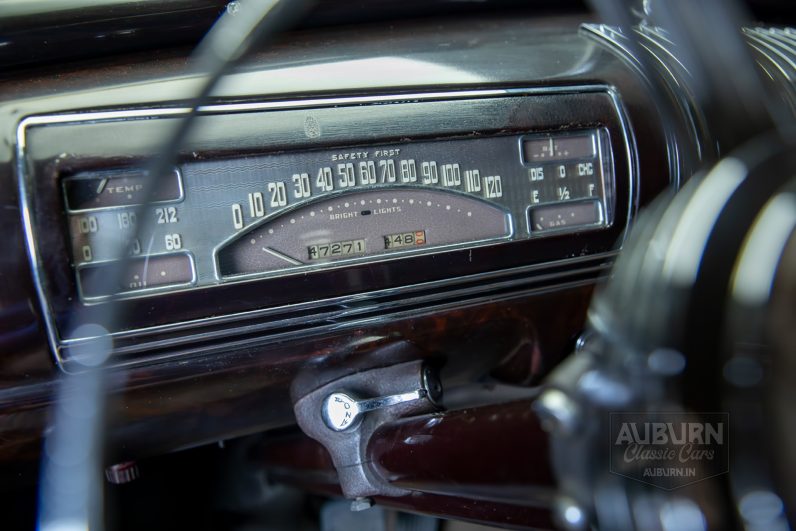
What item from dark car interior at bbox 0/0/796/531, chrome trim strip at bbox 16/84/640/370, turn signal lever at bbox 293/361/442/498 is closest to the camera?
dark car interior at bbox 0/0/796/531

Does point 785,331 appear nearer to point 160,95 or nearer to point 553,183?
point 553,183

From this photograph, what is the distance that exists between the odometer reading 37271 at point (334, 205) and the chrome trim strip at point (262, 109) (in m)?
0.03

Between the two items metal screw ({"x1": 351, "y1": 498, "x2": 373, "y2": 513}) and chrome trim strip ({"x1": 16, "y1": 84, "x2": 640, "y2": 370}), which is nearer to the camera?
chrome trim strip ({"x1": 16, "y1": 84, "x2": 640, "y2": 370})

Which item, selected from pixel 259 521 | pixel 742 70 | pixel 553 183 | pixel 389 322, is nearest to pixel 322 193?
pixel 389 322

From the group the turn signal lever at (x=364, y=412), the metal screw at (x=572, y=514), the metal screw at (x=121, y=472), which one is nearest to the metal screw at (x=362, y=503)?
the turn signal lever at (x=364, y=412)

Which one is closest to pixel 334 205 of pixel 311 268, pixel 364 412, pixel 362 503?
pixel 311 268

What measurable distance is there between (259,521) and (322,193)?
23.1 inches

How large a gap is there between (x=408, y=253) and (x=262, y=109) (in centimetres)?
19

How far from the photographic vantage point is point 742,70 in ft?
1.54

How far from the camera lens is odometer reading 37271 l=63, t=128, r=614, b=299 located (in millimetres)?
626

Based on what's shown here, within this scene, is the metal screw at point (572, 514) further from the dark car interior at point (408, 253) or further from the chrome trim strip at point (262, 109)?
the chrome trim strip at point (262, 109)

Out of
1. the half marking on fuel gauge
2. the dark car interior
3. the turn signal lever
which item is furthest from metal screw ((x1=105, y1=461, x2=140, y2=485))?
the half marking on fuel gauge

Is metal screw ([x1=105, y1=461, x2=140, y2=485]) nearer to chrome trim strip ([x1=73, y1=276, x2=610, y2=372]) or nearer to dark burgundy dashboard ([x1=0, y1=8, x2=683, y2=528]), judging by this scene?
dark burgundy dashboard ([x1=0, y1=8, x2=683, y2=528])

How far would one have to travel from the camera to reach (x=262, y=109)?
0.67m
